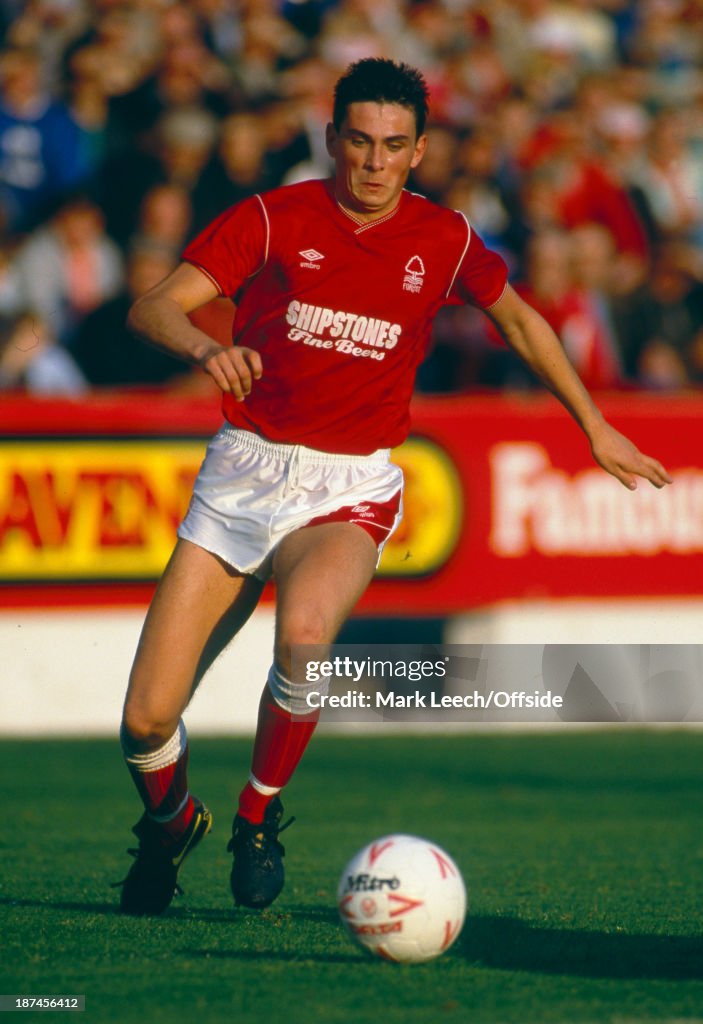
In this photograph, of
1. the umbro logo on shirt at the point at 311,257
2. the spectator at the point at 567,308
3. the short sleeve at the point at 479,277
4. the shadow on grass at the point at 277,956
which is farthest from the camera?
the spectator at the point at 567,308

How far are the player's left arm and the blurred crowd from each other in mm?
4891

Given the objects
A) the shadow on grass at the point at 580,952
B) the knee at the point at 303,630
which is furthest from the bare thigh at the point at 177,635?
the shadow on grass at the point at 580,952

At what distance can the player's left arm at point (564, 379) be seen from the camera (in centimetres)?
602

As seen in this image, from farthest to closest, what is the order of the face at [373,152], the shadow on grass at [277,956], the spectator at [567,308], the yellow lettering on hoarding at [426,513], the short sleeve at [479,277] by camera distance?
the spectator at [567,308] < the yellow lettering on hoarding at [426,513] < the short sleeve at [479,277] < the face at [373,152] < the shadow on grass at [277,956]

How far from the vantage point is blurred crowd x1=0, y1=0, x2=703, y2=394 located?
1132 cm

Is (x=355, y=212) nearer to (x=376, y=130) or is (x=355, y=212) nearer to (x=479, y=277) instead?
(x=376, y=130)

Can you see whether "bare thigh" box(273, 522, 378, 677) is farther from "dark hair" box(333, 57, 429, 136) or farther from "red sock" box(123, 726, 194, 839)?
"dark hair" box(333, 57, 429, 136)

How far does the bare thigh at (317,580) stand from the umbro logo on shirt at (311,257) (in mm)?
816

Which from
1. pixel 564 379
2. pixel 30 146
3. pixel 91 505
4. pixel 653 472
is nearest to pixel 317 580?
pixel 564 379

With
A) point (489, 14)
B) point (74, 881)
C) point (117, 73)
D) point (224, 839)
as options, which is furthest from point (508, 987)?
point (489, 14)

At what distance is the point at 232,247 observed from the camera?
557cm

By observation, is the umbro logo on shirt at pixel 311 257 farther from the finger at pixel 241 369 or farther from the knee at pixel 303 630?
the knee at pixel 303 630

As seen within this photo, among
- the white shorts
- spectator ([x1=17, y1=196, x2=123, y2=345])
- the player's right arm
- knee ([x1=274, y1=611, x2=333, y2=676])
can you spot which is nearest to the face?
the player's right arm

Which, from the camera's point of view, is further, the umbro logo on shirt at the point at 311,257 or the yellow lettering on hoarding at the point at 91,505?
the yellow lettering on hoarding at the point at 91,505
